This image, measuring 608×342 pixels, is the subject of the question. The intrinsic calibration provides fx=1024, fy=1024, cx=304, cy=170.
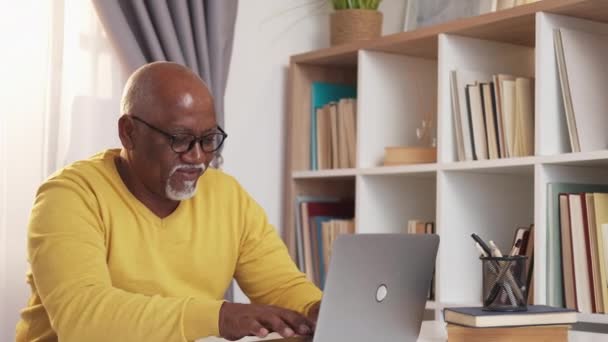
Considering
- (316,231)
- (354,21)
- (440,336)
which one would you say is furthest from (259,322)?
(354,21)

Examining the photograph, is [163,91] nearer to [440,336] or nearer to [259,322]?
[259,322]

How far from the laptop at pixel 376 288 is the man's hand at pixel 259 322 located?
4 centimetres

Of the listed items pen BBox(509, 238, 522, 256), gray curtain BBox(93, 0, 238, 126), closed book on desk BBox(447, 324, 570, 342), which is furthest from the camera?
gray curtain BBox(93, 0, 238, 126)

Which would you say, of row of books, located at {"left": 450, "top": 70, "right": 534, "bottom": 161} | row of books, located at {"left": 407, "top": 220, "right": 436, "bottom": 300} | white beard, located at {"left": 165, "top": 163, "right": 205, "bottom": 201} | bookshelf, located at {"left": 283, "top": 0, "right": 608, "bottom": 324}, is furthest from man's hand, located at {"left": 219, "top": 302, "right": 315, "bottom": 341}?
row of books, located at {"left": 407, "top": 220, "right": 436, "bottom": 300}

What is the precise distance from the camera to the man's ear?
2.31 meters

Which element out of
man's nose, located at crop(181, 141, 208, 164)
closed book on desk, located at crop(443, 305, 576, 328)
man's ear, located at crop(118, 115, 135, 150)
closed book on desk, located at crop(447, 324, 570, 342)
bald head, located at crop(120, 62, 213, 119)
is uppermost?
bald head, located at crop(120, 62, 213, 119)

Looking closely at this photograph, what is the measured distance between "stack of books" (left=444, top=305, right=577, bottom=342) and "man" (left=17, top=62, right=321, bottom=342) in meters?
0.27

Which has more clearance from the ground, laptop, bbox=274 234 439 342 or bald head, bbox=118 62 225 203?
bald head, bbox=118 62 225 203

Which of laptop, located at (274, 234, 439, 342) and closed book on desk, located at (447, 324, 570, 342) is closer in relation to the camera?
laptop, located at (274, 234, 439, 342)

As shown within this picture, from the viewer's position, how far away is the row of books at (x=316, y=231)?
11.3 ft

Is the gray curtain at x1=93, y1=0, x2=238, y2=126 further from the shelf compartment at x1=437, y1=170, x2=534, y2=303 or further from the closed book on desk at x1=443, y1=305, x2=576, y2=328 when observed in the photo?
the closed book on desk at x1=443, y1=305, x2=576, y2=328

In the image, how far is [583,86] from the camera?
8.67 feet

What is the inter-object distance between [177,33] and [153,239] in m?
1.12

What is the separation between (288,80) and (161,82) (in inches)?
54.9
